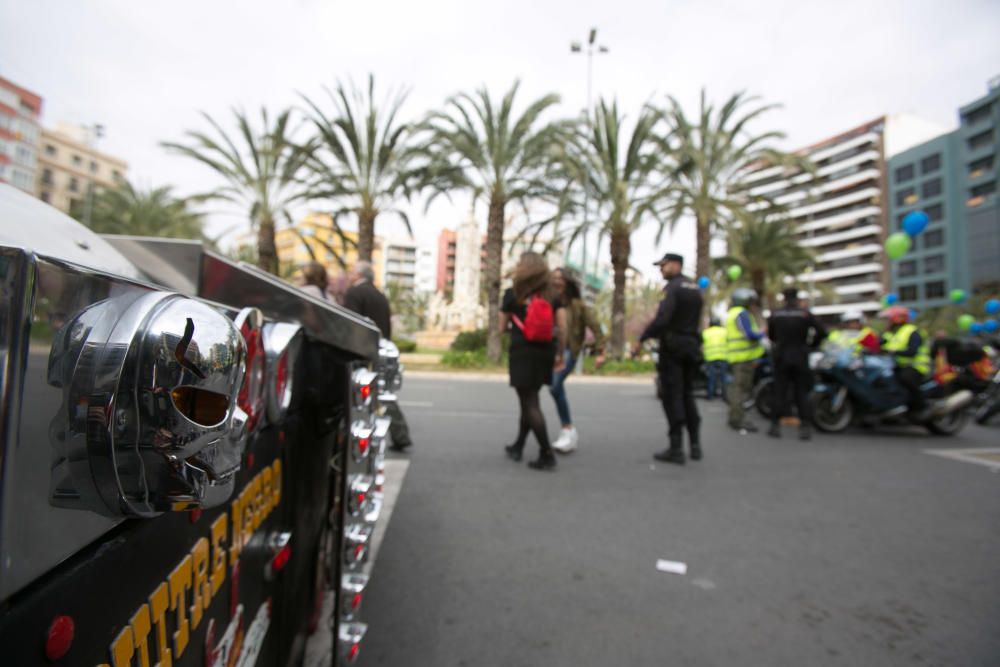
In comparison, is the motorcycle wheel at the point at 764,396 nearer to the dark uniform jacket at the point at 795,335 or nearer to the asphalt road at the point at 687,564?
the dark uniform jacket at the point at 795,335

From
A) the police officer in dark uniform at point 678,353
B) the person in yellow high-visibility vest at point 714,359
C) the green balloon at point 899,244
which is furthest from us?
the green balloon at point 899,244

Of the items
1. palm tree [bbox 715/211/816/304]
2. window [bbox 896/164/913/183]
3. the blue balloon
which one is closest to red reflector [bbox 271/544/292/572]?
the blue balloon

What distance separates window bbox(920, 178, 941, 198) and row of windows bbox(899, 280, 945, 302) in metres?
10.2

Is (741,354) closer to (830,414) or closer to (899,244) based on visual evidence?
(830,414)

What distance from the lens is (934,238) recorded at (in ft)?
215

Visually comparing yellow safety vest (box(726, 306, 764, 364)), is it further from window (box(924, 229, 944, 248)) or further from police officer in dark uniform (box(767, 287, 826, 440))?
window (box(924, 229, 944, 248))

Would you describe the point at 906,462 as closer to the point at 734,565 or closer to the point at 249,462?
the point at 734,565

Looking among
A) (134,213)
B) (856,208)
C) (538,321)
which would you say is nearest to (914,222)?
(538,321)

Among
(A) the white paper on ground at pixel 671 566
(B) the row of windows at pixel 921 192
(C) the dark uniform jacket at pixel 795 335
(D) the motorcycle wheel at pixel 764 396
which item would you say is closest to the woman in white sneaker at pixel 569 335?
(A) the white paper on ground at pixel 671 566

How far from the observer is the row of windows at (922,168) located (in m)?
64.3

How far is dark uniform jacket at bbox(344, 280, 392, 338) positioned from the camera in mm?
4695

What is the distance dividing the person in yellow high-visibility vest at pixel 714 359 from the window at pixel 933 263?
71.7m

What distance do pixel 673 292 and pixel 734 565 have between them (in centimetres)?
267

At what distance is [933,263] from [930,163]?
11.6 m
